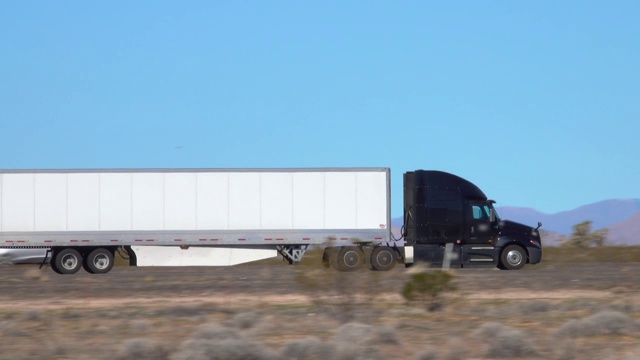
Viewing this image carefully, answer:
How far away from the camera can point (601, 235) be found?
53812mm

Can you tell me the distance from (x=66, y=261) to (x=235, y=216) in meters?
5.65

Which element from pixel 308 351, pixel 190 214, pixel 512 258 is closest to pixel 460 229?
pixel 512 258

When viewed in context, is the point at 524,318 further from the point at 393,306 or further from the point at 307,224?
the point at 307,224

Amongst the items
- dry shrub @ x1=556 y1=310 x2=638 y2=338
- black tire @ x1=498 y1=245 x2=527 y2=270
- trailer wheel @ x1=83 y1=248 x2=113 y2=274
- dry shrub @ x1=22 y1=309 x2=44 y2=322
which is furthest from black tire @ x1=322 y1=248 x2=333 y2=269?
trailer wheel @ x1=83 y1=248 x2=113 y2=274

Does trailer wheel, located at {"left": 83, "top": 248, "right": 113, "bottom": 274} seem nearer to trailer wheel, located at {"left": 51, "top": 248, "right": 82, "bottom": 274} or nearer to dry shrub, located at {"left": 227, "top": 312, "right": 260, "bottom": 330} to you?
trailer wheel, located at {"left": 51, "top": 248, "right": 82, "bottom": 274}

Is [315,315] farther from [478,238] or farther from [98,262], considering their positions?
[98,262]

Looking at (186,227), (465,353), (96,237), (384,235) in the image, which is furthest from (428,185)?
(465,353)

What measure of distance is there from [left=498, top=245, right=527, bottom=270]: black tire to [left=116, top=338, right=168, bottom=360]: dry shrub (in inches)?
908

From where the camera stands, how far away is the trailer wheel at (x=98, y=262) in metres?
34.0

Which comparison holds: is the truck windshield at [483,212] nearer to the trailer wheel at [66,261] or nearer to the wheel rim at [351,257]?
the wheel rim at [351,257]

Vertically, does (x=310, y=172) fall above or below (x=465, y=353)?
above

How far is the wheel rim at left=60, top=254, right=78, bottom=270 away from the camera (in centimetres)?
3403

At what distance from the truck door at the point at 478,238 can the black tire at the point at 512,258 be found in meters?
0.28

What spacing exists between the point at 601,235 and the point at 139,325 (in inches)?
1694
